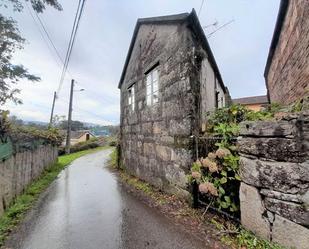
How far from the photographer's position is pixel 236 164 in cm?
390

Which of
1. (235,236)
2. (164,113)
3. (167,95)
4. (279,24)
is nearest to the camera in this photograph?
(235,236)

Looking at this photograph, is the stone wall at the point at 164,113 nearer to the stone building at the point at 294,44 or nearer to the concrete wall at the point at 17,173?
the stone building at the point at 294,44

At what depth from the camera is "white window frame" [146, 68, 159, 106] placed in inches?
285

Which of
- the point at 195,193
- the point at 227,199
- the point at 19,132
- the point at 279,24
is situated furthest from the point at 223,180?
the point at 19,132

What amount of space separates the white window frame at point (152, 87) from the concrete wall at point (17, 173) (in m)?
4.37

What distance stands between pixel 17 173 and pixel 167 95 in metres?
4.81

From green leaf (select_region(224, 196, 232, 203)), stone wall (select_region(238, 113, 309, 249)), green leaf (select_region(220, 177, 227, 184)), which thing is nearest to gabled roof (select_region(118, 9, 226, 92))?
stone wall (select_region(238, 113, 309, 249))

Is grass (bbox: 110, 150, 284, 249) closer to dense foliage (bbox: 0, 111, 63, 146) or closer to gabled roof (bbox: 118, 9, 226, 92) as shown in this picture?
gabled roof (bbox: 118, 9, 226, 92)

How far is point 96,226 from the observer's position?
4.26m

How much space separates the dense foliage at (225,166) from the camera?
397 centimetres

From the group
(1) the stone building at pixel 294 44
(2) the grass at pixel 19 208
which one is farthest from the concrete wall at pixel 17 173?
(1) the stone building at pixel 294 44

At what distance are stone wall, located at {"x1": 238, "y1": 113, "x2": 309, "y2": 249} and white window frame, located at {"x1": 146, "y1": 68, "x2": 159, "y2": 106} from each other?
4.02 meters

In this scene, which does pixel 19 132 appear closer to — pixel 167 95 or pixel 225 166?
pixel 167 95

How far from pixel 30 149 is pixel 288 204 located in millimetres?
8317
